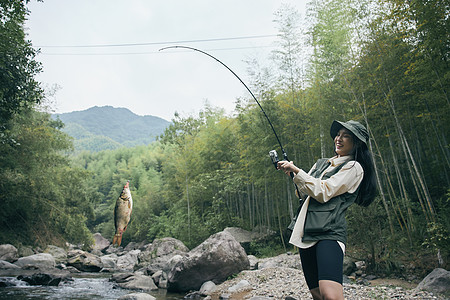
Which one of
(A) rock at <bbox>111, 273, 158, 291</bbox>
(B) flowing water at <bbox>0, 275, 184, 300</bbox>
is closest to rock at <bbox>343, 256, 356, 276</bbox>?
(B) flowing water at <bbox>0, 275, 184, 300</bbox>

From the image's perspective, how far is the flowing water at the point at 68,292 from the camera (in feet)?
20.7

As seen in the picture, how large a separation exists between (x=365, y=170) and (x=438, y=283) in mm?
4378

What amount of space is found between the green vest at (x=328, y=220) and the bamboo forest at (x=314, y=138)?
493cm

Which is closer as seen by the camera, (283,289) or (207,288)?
(283,289)

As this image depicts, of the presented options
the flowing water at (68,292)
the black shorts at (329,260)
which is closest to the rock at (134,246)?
the flowing water at (68,292)

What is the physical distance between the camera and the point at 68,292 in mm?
7062

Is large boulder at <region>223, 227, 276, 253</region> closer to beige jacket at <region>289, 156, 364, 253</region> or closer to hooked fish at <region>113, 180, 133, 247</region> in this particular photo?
hooked fish at <region>113, 180, 133, 247</region>

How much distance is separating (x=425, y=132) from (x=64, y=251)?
14279 mm

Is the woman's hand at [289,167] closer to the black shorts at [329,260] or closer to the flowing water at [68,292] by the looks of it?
the black shorts at [329,260]

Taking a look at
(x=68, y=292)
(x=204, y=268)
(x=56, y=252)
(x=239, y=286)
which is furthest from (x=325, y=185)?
(x=56, y=252)

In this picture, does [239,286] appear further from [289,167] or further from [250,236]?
[250,236]

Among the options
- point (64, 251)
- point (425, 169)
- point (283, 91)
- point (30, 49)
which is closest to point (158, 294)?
point (30, 49)

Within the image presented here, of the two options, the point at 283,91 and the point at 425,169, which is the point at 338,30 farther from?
the point at 425,169

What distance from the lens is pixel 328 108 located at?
8188 millimetres
